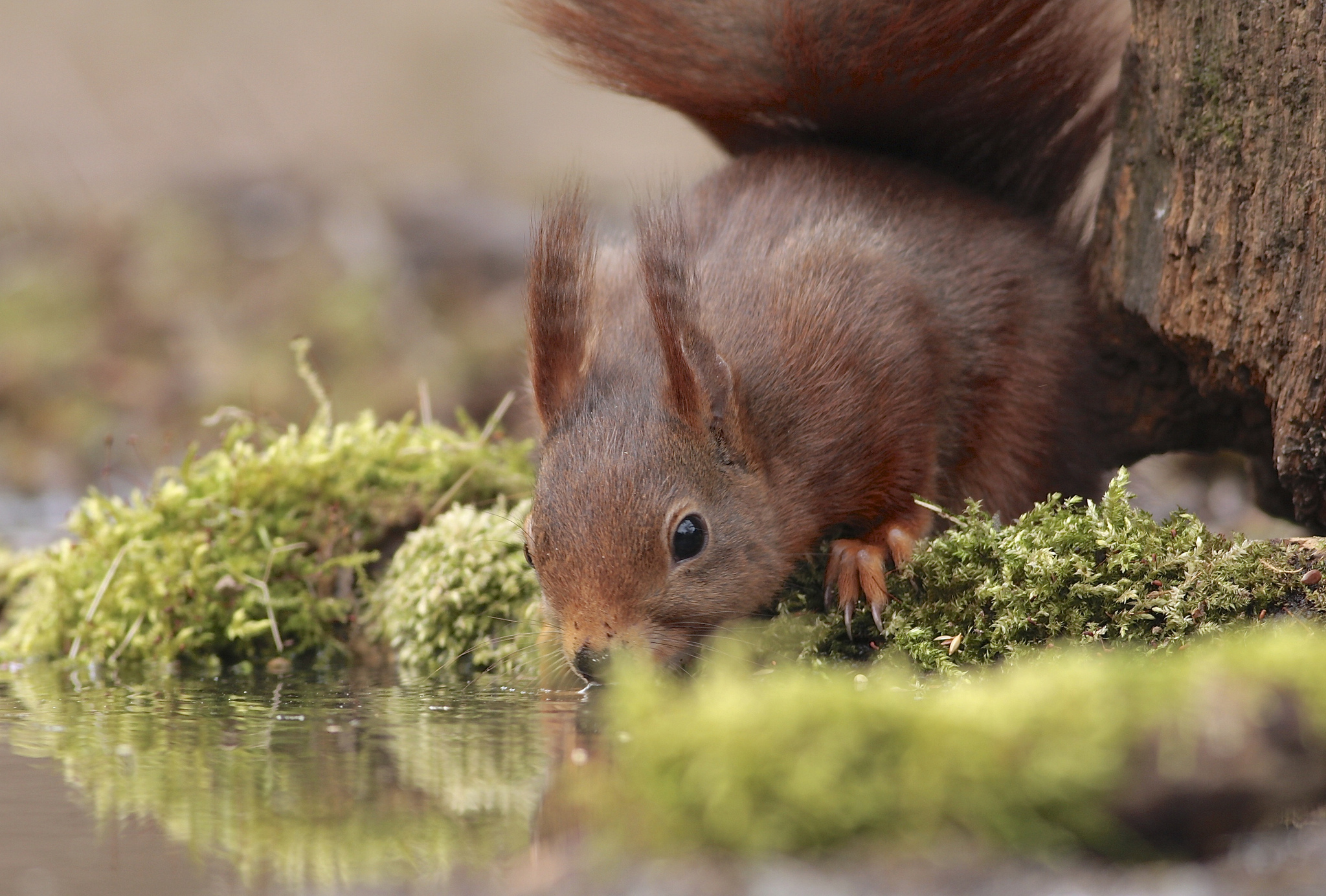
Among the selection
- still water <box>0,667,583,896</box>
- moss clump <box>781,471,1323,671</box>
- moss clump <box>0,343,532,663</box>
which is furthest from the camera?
moss clump <box>0,343,532,663</box>

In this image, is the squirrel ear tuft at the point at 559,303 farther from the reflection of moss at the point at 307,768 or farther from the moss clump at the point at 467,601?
the reflection of moss at the point at 307,768

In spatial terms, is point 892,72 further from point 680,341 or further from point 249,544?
point 249,544

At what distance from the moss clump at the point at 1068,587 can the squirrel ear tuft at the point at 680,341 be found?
1.73ft

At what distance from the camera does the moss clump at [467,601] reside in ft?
10.8

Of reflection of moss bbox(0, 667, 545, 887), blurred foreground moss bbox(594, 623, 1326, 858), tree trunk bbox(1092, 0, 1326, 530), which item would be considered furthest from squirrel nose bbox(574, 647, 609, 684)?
tree trunk bbox(1092, 0, 1326, 530)

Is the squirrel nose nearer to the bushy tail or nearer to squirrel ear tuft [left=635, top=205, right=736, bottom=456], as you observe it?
squirrel ear tuft [left=635, top=205, right=736, bottom=456]

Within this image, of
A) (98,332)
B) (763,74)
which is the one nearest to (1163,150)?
(763,74)

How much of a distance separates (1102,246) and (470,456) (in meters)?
1.88

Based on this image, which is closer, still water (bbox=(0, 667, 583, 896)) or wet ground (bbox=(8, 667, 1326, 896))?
wet ground (bbox=(8, 667, 1326, 896))

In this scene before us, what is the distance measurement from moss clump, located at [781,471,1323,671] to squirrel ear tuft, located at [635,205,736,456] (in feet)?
1.73

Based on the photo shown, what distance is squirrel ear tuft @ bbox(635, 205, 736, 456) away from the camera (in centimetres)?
270

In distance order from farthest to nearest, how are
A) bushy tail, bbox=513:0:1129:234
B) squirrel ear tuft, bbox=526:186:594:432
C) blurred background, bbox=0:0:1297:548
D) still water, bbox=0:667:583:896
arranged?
blurred background, bbox=0:0:1297:548
bushy tail, bbox=513:0:1129:234
squirrel ear tuft, bbox=526:186:594:432
still water, bbox=0:667:583:896

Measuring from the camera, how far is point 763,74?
344cm

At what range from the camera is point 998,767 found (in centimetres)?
133
